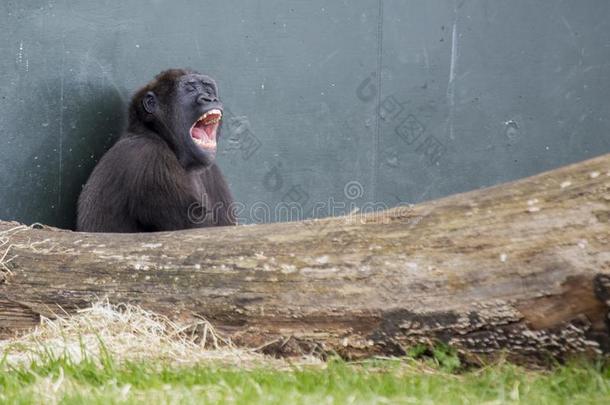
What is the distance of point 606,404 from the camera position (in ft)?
12.6

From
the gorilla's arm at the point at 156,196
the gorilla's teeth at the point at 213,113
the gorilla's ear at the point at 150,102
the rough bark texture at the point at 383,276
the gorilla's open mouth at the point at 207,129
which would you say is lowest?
the rough bark texture at the point at 383,276

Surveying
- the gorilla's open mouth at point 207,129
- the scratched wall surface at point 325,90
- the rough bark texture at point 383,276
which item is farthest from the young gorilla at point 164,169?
the rough bark texture at point 383,276

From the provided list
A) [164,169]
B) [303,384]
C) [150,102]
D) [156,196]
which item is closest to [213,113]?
[150,102]

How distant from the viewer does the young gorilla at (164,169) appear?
7312 millimetres

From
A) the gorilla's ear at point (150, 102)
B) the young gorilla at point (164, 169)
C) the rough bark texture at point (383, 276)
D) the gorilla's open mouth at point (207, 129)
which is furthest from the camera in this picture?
the gorilla's open mouth at point (207, 129)

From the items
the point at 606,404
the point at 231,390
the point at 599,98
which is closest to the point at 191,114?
the point at 599,98

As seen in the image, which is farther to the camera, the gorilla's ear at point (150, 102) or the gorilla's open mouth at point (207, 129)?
the gorilla's open mouth at point (207, 129)

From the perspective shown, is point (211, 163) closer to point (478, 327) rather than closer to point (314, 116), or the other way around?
point (314, 116)

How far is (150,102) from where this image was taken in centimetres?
768

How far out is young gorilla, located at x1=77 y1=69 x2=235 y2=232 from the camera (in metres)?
7.31

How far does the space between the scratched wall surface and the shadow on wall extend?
10 mm

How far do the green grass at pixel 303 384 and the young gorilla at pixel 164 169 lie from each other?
2893mm

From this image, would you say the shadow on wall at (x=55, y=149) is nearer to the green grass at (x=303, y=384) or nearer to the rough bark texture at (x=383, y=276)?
the rough bark texture at (x=383, y=276)

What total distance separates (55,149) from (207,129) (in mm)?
1314
